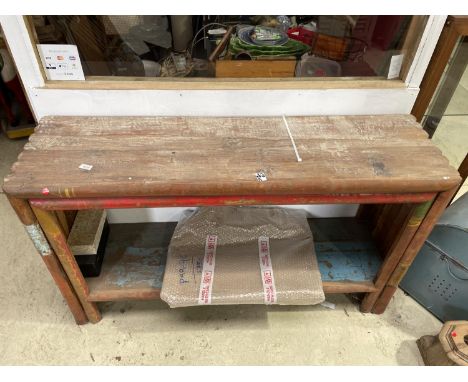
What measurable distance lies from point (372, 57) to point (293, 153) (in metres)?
0.58

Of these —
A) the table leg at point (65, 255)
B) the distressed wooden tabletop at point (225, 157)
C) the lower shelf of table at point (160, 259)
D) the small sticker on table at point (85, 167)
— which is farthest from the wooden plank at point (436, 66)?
the table leg at point (65, 255)

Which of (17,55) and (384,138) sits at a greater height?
(17,55)

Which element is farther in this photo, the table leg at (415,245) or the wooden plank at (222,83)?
the wooden plank at (222,83)

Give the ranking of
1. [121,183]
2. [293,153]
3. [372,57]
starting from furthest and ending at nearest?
1. [372,57]
2. [293,153]
3. [121,183]

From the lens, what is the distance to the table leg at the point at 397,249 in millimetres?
1084

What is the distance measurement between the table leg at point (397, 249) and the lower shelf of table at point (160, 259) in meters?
0.06

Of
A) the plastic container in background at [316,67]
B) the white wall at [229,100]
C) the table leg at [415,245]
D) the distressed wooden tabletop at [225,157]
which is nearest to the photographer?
the distressed wooden tabletop at [225,157]

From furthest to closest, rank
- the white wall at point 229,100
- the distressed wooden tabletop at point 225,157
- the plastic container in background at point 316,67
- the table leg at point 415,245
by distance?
1. the plastic container in background at point 316,67
2. the white wall at point 229,100
3. the table leg at point 415,245
4. the distressed wooden tabletop at point 225,157

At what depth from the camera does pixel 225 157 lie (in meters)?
1.04

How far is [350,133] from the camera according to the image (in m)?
1.16

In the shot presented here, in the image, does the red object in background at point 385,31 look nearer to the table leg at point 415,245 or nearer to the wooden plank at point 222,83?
the wooden plank at point 222,83

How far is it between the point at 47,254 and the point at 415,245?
1175 millimetres
